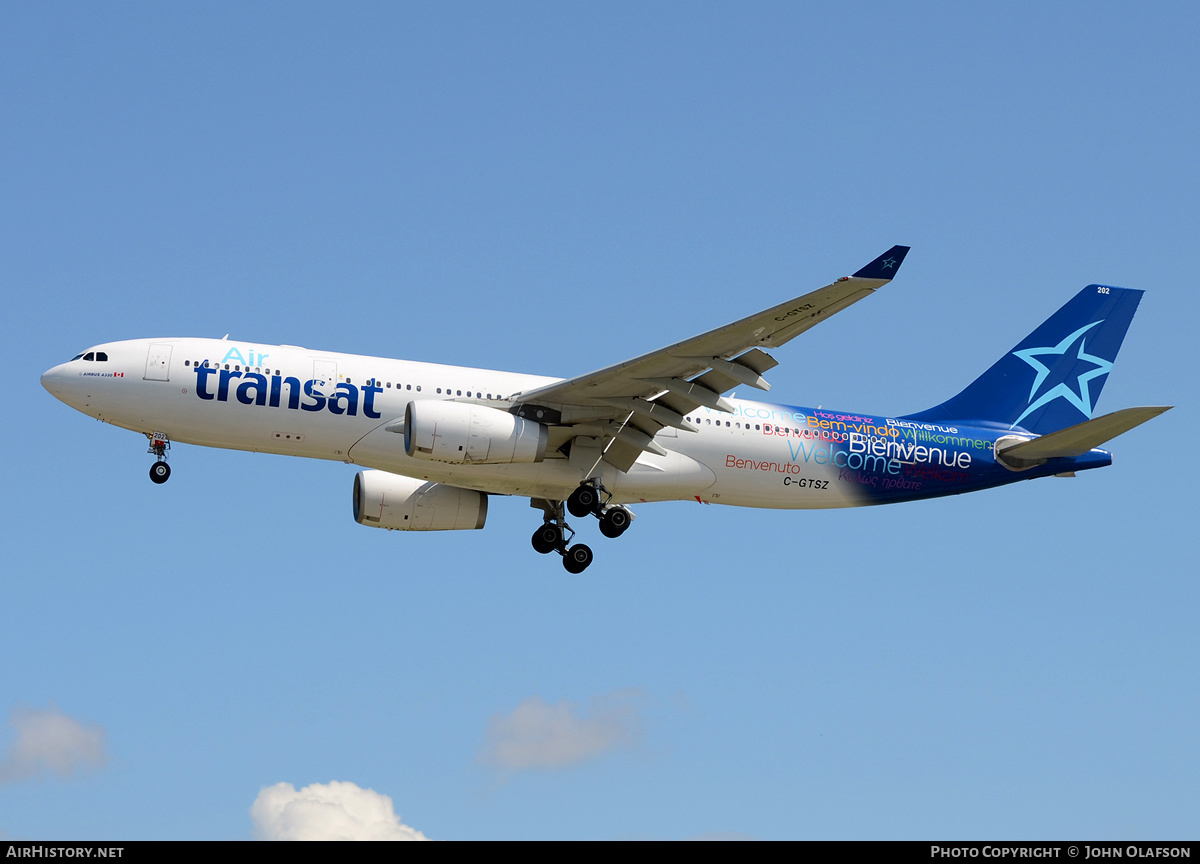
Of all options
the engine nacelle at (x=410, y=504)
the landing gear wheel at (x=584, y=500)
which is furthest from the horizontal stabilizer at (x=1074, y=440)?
the engine nacelle at (x=410, y=504)

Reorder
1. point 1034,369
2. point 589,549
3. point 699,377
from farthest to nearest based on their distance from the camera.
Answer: point 1034,369 → point 589,549 → point 699,377

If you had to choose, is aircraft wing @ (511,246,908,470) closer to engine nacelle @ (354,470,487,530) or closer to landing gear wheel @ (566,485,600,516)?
landing gear wheel @ (566,485,600,516)

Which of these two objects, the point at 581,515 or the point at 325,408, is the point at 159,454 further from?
the point at 581,515

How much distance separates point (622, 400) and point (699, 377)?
1925mm

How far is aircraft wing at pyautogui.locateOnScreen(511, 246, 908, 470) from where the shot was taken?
2569cm

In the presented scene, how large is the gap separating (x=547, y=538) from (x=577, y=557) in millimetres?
866

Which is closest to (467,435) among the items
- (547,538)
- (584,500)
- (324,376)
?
(324,376)
